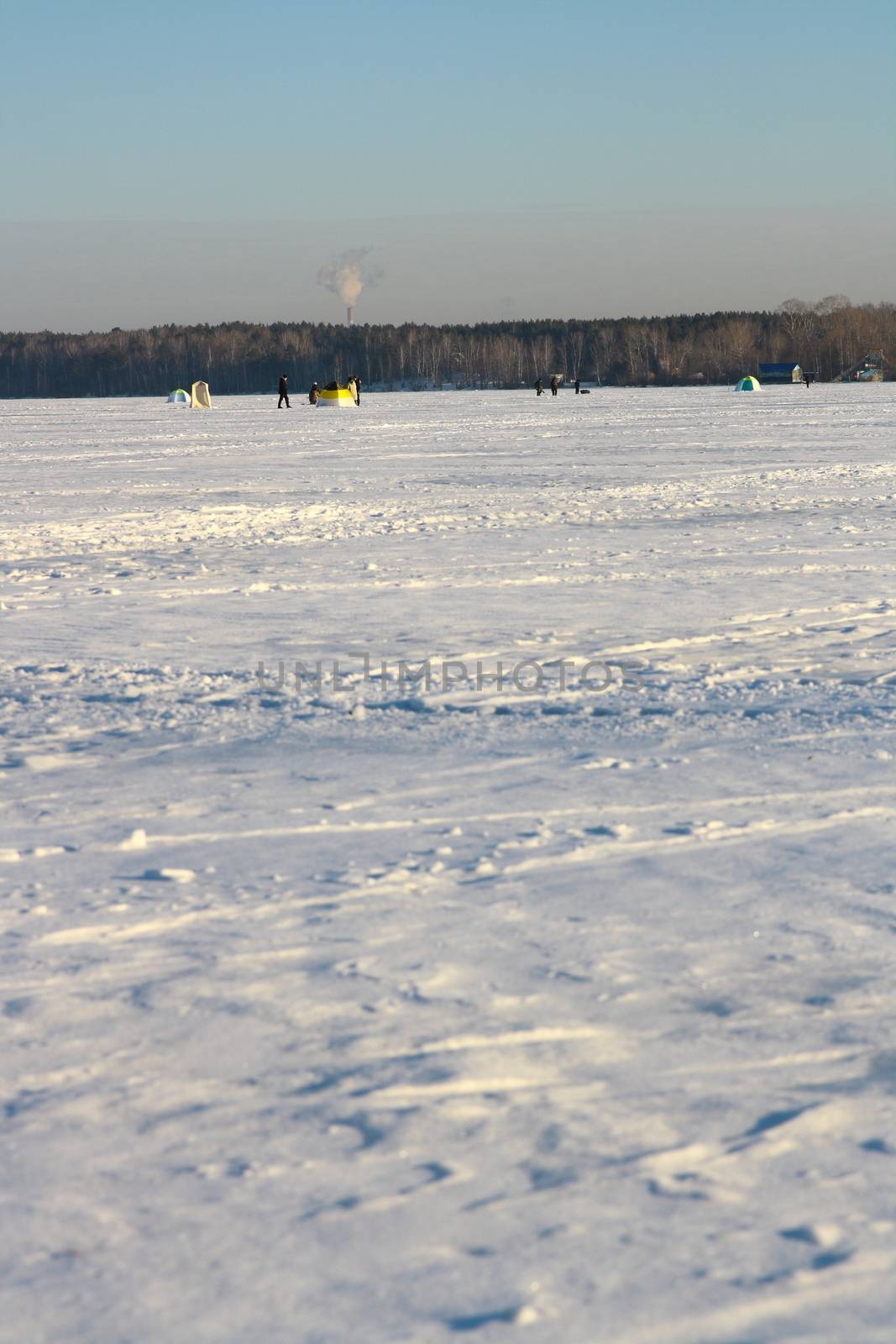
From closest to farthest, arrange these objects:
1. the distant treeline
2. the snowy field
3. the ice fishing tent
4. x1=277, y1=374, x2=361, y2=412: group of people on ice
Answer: the snowy field, x1=277, y1=374, x2=361, y2=412: group of people on ice, the ice fishing tent, the distant treeline

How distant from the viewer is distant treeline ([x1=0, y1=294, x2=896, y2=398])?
497 feet

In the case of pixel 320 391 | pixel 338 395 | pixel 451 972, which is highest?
pixel 320 391

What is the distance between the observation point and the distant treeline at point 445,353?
151500 mm

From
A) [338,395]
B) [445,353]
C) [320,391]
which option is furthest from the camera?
[445,353]

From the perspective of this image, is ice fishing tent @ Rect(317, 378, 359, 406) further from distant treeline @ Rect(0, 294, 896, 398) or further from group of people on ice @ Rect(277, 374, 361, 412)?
distant treeline @ Rect(0, 294, 896, 398)

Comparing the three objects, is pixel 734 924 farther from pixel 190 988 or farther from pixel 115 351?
pixel 115 351

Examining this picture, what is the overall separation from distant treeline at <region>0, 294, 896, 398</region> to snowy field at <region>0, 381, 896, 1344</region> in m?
135

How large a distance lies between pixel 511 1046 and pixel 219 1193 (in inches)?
32.5

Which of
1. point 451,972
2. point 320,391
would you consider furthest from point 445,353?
point 451,972

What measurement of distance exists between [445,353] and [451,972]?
Answer: 17263cm

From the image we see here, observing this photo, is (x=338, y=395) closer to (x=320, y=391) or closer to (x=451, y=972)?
(x=320, y=391)

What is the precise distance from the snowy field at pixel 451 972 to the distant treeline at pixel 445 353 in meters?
135

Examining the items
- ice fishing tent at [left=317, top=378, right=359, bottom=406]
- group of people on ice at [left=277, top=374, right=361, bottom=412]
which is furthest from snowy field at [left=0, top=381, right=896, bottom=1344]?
ice fishing tent at [left=317, top=378, right=359, bottom=406]

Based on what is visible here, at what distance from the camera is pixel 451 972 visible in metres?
3.76
